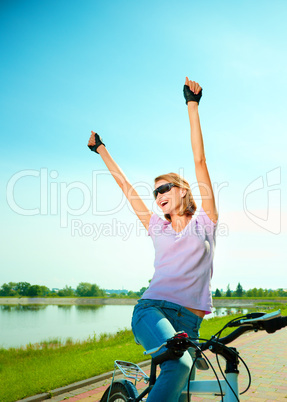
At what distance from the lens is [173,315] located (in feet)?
6.88

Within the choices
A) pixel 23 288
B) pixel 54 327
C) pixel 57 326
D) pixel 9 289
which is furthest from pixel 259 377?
pixel 9 289

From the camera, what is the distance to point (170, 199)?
8.54 ft

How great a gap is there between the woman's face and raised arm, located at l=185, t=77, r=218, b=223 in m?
0.29

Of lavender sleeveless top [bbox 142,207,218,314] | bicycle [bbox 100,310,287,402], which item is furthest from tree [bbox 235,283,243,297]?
bicycle [bbox 100,310,287,402]

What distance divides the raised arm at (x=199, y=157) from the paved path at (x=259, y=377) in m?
1.47

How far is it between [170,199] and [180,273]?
0.64 m

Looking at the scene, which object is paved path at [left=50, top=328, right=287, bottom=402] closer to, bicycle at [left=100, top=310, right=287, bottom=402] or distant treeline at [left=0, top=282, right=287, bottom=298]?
bicycle at [left=100, top=310, right=287, bottom=402]

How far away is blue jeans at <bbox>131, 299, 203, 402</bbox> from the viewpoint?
1.80 m

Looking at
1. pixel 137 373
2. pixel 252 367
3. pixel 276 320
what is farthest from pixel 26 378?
pixel 276 320

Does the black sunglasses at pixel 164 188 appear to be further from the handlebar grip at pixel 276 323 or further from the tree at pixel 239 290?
the tree at pixel 239 290

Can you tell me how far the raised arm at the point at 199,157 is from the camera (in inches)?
89.1

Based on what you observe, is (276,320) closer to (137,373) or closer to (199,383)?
(199,383)

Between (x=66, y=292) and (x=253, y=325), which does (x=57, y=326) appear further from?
(x=66, y=292)

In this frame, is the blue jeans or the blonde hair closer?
the blue jeans
